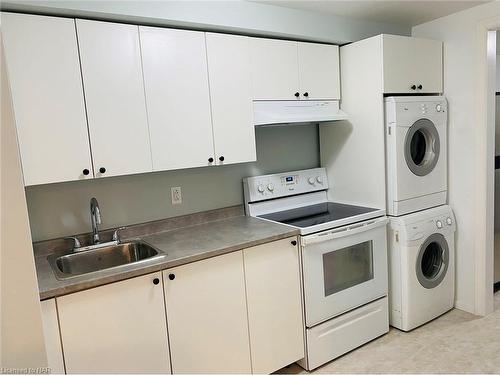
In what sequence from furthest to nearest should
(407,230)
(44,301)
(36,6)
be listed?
(407,230) < (36,6) < (44,301)

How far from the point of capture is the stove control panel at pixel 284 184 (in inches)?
106

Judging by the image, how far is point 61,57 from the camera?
1.78 metres

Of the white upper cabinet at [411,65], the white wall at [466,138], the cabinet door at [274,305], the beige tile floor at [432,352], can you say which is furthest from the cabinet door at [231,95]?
the white wall at [466,138]

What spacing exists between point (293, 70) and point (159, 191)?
1205 mm

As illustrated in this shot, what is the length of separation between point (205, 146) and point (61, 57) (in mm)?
862

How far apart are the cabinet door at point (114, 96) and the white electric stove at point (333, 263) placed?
0.95 m

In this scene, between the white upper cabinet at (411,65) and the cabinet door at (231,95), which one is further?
the white upper cabinet at (411,65)

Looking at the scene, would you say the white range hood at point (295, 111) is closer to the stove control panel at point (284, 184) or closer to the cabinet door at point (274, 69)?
the cabinet door at point (274, 69)

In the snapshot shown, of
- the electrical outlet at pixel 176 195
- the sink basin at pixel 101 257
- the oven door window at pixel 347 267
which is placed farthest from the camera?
the electrical outlet at pixel 176 195

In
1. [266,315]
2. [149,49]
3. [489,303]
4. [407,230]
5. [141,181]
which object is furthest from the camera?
[489,303]

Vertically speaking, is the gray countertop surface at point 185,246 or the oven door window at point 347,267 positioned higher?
the gray countertop surface at point 185,246

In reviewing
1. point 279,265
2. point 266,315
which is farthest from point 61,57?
point 266,315

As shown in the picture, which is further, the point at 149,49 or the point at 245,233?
the point at 245,233

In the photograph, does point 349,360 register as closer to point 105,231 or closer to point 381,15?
point 105,231
